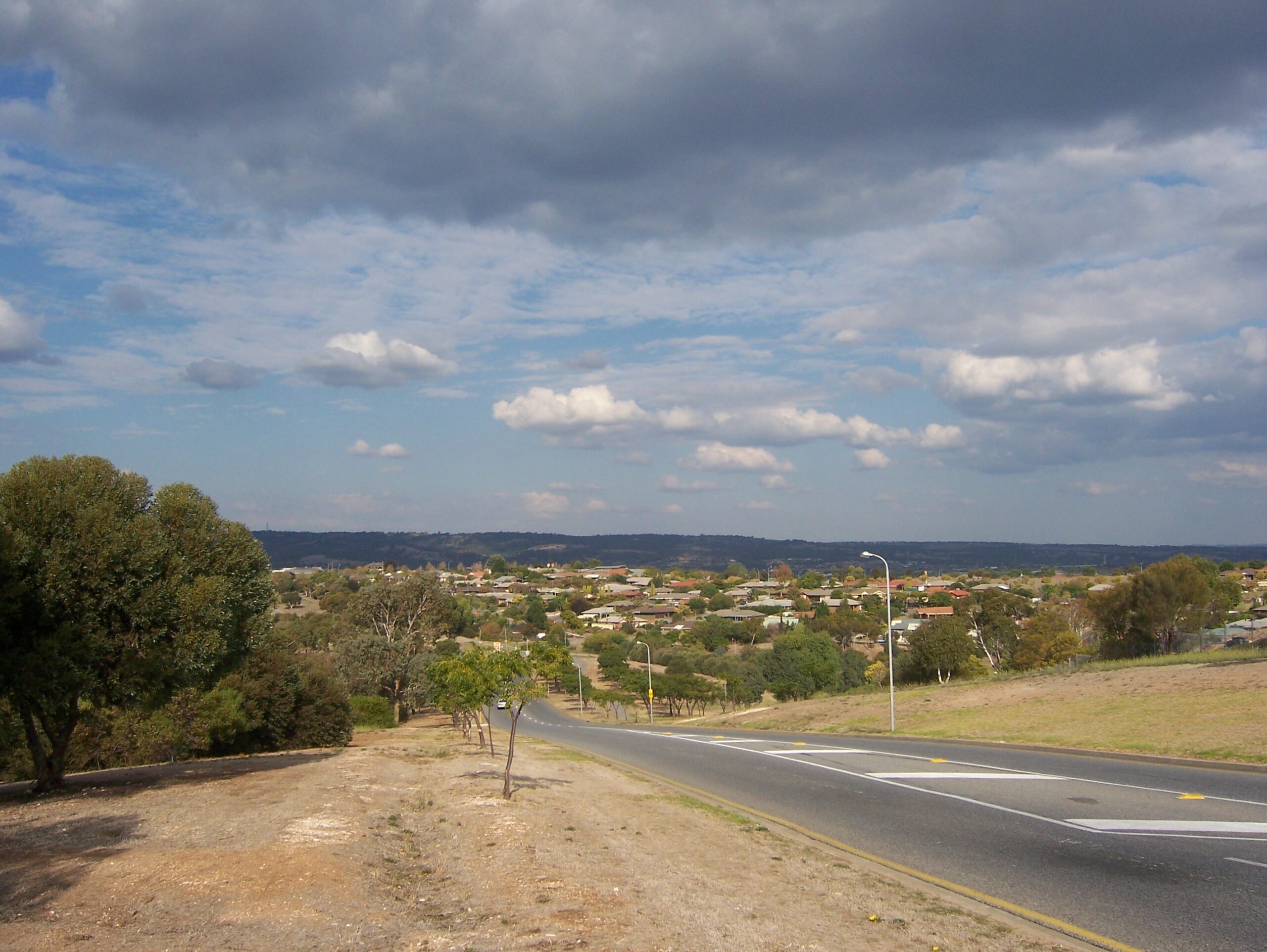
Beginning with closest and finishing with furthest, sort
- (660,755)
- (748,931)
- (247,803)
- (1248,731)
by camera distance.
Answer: (748,931), (247,803), (1248,731), (660,755)

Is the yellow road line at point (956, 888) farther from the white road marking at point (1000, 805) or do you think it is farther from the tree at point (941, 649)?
the tree at point (941, 649)

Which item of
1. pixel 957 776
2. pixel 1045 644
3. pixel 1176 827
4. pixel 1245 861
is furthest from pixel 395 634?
pixel 1245 861

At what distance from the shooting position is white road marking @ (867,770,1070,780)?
16.0 m

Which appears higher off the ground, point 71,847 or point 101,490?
point 101,490

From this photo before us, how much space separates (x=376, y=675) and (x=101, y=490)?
152 feet

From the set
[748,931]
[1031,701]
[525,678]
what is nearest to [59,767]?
[525,678]

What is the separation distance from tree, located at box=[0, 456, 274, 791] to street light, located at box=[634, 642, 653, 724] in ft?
153

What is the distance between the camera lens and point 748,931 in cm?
733

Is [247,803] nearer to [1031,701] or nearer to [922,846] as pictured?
[922,846]

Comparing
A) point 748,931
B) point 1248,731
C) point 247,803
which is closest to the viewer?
point 748,931

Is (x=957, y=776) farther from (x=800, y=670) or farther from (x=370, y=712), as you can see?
(x=800, y=670)

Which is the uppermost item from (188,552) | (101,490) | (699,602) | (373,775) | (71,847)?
(101,490)

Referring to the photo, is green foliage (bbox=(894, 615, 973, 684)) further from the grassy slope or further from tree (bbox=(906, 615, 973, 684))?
the grassy slope

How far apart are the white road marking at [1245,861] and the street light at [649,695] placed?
5131cm
